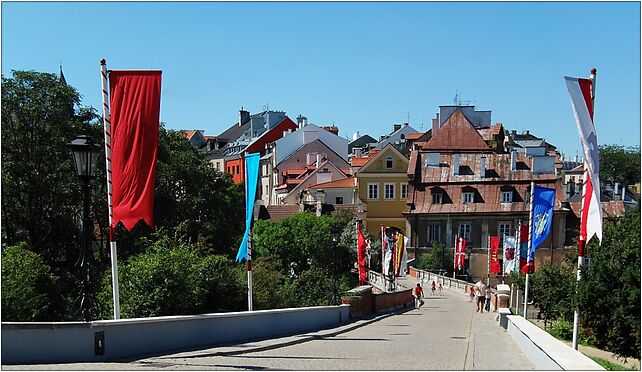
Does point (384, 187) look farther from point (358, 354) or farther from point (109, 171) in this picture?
point (109, 171)

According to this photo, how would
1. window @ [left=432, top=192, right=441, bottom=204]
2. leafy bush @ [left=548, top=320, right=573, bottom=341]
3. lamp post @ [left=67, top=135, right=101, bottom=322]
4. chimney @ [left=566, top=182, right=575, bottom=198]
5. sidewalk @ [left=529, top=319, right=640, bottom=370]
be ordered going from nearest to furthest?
1. lamp post @ [left=67, top=135, right=101, bottom=322]
2. sidewalk @ [left=529, top=319, right=640, bottom=370]
3. leafy bush @ [left=548, top=320, right=573, bottom=341]
4. window @ [left=432, top=192, right=441, bottom=204]
5. chimney @ [left=566, top=182, right=575, bottom=198]

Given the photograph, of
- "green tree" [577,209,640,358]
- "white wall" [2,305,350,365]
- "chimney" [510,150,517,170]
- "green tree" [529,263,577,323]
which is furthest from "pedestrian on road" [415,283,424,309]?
"chimney" [510,150,517,170]

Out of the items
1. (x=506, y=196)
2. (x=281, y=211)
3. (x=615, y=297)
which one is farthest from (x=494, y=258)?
(x=615, y=297)

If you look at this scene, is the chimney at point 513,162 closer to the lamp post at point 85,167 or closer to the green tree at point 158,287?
the green tree at point 158,287

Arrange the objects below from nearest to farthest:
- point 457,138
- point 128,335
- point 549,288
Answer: point 128,335, point 549,288, point 457,138

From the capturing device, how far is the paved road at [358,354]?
1326 cm

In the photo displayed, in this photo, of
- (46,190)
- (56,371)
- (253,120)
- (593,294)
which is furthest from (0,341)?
(253,120)

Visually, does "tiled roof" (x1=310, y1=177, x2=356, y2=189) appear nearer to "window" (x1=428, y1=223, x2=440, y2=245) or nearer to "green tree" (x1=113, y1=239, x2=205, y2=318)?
"window" (x1=428, y1=223, x2=440, y2=245)

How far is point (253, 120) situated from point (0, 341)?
4451 inches

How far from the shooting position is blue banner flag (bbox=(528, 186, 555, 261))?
27.9 meters

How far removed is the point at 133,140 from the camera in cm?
1434

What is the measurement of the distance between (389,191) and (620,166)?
63.8m

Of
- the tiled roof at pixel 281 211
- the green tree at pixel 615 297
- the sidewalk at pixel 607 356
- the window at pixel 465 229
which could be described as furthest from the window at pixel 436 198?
the green tree at pixel 615 297

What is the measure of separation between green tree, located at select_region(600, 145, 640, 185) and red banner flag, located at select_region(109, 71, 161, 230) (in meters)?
124
